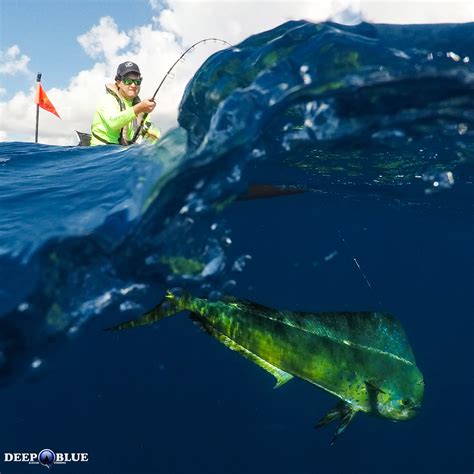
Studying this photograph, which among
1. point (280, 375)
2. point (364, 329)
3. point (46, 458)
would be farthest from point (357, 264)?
point (280, 375)

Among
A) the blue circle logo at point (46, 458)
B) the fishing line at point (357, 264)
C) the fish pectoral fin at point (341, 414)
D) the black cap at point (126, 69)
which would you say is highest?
the black cap at point (126, 69)

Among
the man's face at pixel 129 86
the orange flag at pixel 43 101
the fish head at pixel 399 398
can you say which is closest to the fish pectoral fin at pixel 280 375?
the fish head at pixel 399 398

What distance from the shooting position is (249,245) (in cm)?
1369

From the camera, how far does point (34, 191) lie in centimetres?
591

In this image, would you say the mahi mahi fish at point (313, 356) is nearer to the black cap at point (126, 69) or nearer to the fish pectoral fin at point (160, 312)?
the fish pectoral fin at point (160, 312)

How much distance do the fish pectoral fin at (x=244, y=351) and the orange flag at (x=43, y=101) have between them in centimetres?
892

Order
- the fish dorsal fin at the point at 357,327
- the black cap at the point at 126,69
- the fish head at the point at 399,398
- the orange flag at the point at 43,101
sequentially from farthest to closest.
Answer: the orange flag at the point at 43,101 < the black cap at the point at 126,69 < the fish dorsal fin at the point at 357,327 < the fish head at the point at 399,398

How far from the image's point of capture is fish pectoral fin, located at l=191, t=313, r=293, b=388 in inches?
200

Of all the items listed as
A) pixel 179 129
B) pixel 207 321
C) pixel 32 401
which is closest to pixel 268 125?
pixel 179 129

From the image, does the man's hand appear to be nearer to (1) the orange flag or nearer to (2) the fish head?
(2) the fish head

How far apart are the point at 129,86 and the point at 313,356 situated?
452 centimetres

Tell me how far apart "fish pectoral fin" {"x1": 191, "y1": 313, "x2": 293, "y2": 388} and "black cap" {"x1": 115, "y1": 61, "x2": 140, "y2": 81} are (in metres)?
3.68

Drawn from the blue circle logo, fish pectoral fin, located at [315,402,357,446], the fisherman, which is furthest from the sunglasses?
the blue circle logo

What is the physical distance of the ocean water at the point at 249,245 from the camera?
4.58 meters
